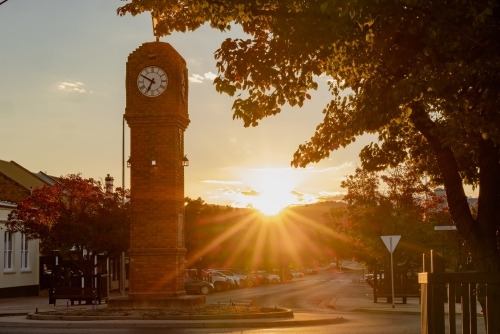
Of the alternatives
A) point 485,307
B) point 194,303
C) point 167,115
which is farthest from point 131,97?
point 485,307

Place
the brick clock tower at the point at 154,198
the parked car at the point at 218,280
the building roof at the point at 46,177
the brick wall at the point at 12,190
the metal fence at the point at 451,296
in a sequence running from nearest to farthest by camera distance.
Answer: the metal fence at the point at 451,296 → the brick clock tower at the point at 154,198 → the brick wall at the point at 12,190 → the parked car at the point at 218,280 → the building roof at the point at 46,177

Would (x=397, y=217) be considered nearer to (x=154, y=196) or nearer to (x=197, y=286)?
(x=197, y=286)

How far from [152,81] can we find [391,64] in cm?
1842

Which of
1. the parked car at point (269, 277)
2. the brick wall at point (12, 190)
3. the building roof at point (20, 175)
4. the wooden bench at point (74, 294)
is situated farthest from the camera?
the parked car at point (269, 277)

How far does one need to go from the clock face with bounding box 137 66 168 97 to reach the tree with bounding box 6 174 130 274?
33.6ft

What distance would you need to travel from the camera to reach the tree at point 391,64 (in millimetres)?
10297

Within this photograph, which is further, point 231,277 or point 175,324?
point 231,277

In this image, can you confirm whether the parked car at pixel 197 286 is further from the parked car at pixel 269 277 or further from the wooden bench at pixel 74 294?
the parked car at pixel 269 277

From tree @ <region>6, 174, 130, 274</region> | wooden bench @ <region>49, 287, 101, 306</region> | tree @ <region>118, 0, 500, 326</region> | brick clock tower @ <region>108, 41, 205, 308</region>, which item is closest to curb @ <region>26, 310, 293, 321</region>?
brick clock tower @ <region>108, 41, 205, 308</region>

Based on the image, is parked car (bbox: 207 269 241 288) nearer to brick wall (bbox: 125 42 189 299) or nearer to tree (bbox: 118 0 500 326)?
brick wall (bbox: 125 42 189 299)

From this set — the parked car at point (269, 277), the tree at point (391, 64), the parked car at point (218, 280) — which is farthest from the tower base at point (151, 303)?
the parked car at point (269, 277)

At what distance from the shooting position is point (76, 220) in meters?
36.6

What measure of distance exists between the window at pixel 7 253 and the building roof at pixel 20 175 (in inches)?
259

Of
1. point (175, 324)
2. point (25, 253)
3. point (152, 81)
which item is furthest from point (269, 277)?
point (175, 324)
